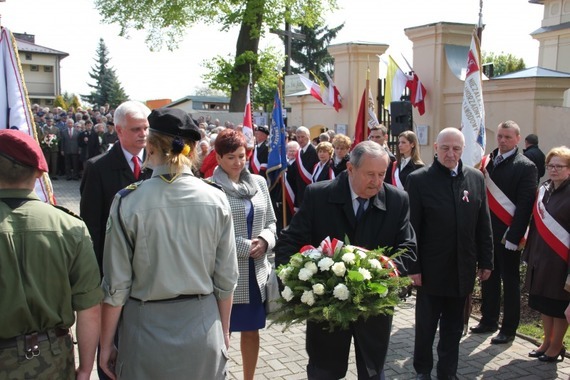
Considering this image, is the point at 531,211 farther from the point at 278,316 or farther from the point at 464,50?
the point at 464,50

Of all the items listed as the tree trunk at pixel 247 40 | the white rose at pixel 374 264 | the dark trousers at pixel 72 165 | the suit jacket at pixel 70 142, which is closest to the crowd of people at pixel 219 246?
the white rose at pixel 374 264

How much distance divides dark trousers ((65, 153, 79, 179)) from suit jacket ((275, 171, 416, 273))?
1847 centimetres

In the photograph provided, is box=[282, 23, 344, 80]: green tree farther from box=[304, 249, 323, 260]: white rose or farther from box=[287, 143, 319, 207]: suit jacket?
box=[304, 249, 323, 260]: white rose

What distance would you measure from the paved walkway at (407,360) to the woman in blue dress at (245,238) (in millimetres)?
756

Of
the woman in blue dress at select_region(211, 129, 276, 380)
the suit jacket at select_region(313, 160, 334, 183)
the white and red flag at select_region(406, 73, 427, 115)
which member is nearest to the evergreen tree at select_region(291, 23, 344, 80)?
the white and red flag at select_region(406, 73, 427, 115)

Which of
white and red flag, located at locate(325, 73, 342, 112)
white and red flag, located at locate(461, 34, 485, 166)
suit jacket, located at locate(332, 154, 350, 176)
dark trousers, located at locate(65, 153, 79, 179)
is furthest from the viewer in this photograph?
dark trousers, located at locate(65, 153, 79, 179)

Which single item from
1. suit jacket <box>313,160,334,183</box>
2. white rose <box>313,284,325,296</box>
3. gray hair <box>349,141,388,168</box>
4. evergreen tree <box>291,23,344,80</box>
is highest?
evergreen tree <box>291,23,344,80</box>

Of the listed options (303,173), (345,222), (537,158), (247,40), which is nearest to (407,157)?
(303,173)

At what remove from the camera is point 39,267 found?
2.45 meters

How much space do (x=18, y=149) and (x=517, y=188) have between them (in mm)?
4846

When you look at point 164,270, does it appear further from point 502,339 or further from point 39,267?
point 502,339

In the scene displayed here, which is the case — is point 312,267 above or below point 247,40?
below

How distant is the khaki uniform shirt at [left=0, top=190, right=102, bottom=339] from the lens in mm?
2395

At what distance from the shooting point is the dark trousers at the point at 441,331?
4668 millimetres
